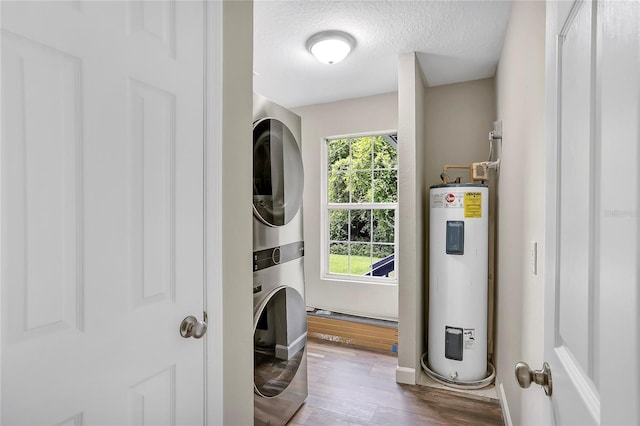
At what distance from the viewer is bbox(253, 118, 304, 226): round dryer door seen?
5.66 ft

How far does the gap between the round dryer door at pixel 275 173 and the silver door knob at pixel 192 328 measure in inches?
27.7

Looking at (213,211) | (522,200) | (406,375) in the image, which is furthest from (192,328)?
(406,375)

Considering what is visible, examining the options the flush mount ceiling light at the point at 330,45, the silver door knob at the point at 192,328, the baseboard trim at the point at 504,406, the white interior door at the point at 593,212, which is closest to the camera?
the white interior door at the point at 593,212

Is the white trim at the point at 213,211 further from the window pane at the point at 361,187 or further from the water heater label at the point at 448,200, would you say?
the window pane at the point at 361,187

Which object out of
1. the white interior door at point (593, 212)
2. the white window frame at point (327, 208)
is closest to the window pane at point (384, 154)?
the white window frame at point (327, 208)

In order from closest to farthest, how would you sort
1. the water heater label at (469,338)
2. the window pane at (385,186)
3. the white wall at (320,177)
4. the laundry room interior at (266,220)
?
the laundry room interior at (266,220), the water heater label at (469,338), the white wall at (320,177), the window pane at (385,186)

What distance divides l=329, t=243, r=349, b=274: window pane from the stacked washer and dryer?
158cm

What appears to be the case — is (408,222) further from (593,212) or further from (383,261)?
(593,212)

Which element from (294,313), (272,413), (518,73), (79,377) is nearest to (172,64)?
(79,377)

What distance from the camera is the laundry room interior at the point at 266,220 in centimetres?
53

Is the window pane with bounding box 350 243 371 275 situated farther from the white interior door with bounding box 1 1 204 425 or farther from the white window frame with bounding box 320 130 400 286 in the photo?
the white interior door with bounding box 1 1 204 425

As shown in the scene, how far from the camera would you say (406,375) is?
2551 mm

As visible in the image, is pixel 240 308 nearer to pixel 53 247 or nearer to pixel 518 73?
pixel 53 247

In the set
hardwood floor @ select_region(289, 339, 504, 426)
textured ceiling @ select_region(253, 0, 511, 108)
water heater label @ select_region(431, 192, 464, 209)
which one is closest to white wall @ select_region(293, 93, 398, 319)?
textured ceiling @ select_region(253, 0, 511, 108)
